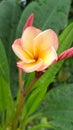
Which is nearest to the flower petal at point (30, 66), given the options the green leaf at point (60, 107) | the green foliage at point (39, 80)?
the green foliage at point (39, 80)

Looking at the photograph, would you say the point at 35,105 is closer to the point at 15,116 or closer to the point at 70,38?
the point at 15,116

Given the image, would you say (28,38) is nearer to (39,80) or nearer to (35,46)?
(35,46)

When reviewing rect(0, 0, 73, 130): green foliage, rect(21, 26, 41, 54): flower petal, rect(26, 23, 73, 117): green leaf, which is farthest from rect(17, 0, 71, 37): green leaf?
rect(21, 26, 41, 54): flower petal

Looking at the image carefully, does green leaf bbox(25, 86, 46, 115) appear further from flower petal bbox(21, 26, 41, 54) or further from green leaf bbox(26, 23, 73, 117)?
flower petal bbox(21, 26, 41, 54)

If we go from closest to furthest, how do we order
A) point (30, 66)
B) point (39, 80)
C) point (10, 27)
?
point (30, 66)
point (39, 80)
point (10, 27)

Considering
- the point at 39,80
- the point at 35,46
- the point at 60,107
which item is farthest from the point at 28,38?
the point at 60,107

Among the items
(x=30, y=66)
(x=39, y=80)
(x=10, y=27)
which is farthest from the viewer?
(x=10, y=27)

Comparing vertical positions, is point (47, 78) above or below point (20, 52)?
below
